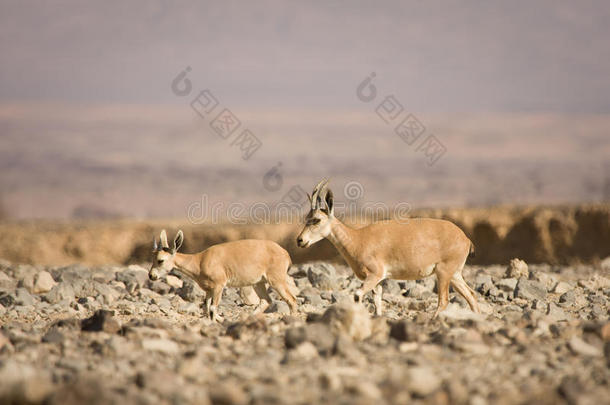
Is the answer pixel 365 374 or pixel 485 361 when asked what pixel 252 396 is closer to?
pixel 365 374

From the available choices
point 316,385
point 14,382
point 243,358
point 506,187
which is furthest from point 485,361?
point 506,187

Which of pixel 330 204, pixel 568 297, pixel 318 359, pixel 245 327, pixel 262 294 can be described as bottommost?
pixel 568 297

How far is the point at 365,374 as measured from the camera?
334 inches

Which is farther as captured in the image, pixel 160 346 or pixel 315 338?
pixel 160 346

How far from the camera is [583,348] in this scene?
9.44 metres

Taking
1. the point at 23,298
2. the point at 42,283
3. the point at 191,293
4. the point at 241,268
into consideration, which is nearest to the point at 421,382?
the point at 241,268

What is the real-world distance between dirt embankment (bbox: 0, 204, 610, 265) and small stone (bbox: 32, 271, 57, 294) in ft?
33.9

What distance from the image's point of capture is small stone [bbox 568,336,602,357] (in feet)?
30.8

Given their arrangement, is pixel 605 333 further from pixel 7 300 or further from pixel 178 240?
pixel 7 300

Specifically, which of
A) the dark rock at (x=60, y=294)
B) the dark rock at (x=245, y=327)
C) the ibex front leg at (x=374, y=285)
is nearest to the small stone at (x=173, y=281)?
the dark rock at (x=60, y=294)

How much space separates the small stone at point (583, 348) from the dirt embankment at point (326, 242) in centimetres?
1645

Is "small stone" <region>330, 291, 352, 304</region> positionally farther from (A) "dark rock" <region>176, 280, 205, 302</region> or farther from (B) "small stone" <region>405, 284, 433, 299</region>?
(A) "dark rock" <region>176, 280, 205, 302</region>

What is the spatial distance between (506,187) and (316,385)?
230 ft

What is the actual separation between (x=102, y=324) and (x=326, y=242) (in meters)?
17.8
